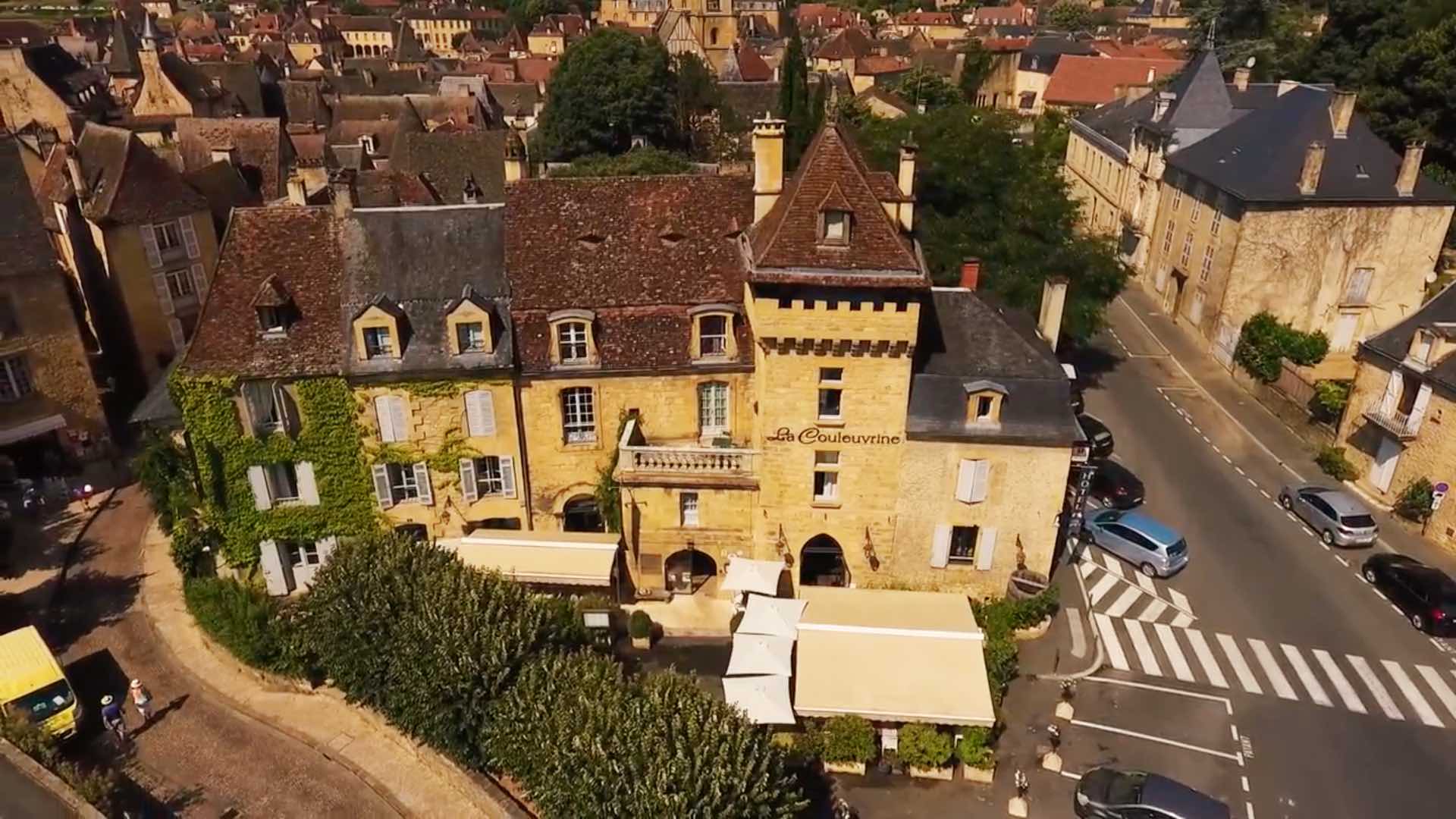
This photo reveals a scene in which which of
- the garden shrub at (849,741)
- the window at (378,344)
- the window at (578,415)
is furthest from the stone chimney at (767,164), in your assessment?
the garden shrub at (849,741)

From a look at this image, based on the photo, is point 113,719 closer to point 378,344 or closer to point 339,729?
point 339,729

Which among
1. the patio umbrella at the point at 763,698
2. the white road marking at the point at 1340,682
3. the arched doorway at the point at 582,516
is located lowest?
the white road marking at the point at 1340,682

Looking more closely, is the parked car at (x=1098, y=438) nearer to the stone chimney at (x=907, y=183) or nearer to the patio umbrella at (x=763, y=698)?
the stone chimney at (x=907, y=183)

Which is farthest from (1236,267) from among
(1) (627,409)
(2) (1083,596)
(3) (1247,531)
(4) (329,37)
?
(4) (329,37)

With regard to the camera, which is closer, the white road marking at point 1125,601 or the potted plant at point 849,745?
the potted plant at point 849,745

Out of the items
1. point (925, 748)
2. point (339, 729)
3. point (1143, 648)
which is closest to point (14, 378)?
point (339, 729)

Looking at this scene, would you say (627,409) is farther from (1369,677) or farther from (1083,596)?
(1369,677)
